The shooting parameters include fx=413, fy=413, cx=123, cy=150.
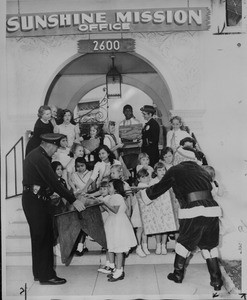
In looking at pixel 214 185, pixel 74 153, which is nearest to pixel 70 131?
pixel 74 153

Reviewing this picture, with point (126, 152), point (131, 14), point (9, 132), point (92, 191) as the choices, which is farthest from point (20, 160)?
point (131, 14)

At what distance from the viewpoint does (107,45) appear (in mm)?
2137

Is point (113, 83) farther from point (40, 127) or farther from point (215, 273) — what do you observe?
point (215, 273)

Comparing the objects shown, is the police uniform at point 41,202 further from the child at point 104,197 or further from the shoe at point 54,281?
the child at point 104,197

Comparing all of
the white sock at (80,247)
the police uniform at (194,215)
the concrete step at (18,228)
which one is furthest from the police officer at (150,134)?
the concrete step at (18,228)

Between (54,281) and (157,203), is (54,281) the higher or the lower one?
the lower one

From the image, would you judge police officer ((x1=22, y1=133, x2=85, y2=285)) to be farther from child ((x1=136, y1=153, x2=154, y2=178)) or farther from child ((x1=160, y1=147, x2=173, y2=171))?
child ((x1=160, y1=147, x2=173, y2=171))

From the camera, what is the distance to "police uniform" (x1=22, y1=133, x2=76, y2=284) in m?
2.07

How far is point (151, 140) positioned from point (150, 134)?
0.03 m

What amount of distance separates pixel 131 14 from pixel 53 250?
4.23 feet

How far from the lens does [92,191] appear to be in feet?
7.08

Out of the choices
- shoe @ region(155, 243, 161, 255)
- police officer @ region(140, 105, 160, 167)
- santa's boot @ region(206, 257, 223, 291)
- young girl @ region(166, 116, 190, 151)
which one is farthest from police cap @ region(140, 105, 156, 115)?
santa's boot @ region(206, 257, 223, 291)

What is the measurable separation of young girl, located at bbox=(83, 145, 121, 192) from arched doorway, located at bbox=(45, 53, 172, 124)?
266mm

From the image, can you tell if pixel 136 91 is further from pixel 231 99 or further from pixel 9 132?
pixel 9 132
